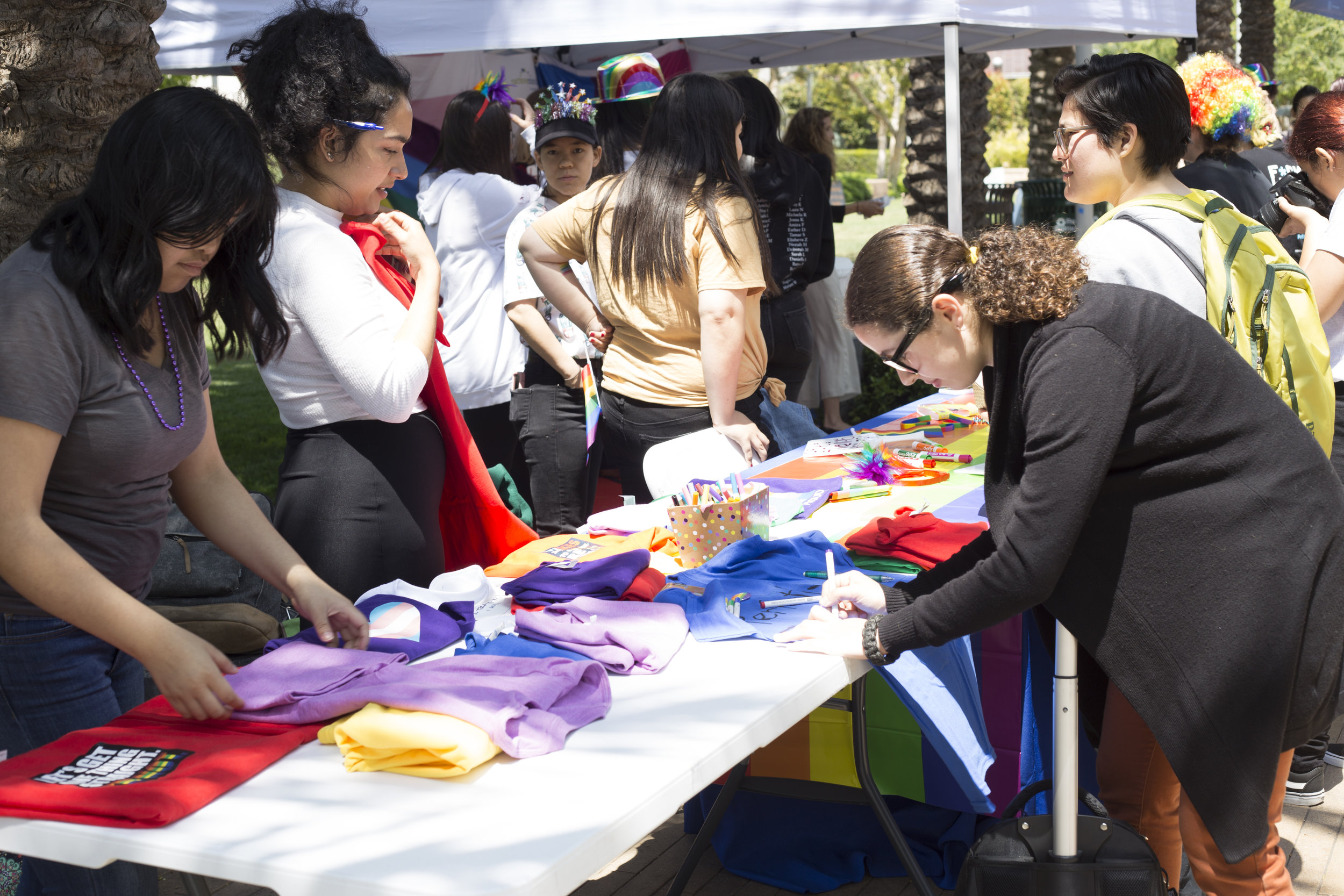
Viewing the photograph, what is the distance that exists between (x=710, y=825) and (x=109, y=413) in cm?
147

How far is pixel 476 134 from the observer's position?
14.3 feet

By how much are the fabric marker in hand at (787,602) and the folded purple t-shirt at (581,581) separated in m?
0.24

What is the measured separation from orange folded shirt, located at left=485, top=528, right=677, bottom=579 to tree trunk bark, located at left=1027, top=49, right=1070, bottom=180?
10539 mm

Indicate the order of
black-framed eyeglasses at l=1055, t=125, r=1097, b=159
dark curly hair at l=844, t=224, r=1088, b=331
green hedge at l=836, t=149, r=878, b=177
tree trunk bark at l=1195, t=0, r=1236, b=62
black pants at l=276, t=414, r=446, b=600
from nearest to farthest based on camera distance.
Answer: dark curly hair at l=844, t=224, r=1088, b=331
black pants at l=276, t=414, r=446, b=600
black-framed eyeglasses at l=1055, t=125, r=1097, b=159
tree trunk bark at l=1195, t=0, r=1236, b=62
green hedge at l=836, t=149, r=878, b=177

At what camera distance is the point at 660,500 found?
112 inches

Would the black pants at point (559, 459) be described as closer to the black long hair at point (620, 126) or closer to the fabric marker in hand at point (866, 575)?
the black long hair at point (620, 126)

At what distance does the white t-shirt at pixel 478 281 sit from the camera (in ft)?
14.0

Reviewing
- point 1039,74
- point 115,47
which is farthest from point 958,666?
point 1039,74

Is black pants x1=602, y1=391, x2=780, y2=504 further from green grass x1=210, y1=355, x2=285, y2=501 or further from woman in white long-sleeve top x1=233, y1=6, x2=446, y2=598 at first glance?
green grass x1=210, y1=355, x2=285, y2=501

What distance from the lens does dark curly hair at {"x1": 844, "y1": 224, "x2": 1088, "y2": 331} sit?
1.68m

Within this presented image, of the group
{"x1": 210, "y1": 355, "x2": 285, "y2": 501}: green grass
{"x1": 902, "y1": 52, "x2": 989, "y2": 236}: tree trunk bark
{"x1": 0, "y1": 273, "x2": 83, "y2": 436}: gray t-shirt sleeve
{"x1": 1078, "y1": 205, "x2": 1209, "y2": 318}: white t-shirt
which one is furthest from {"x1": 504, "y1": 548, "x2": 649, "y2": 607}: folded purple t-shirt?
{"x1": 902, "y1": 52, "x2": 989, "y2": 236}: tree trunk bark

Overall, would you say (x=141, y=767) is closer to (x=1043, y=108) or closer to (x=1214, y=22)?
(x=1214, y=22)

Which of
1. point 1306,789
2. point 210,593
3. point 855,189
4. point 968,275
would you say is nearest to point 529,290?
point 210,593

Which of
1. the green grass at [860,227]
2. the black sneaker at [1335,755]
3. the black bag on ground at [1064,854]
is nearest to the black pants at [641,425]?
the black bag on ground at [1064,854]
